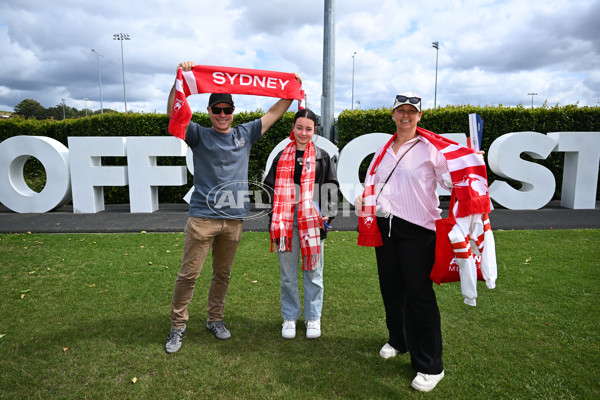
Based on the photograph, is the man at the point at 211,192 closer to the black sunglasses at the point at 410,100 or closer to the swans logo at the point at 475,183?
the black sunglasses at the point at 410,100

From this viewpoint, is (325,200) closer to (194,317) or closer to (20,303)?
(194,317)

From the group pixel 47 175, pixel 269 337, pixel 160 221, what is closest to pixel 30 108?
pixel 47 175

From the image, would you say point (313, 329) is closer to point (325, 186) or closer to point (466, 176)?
point (325, 186)

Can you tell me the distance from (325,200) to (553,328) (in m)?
2.44

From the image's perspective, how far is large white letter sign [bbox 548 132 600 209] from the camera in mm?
9273

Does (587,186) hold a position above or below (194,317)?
above

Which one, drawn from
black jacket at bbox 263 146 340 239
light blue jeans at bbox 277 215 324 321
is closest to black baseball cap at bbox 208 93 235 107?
black jacket at bbox 263 146 340 239

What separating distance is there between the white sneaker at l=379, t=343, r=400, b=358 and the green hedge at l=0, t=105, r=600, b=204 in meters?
7.93

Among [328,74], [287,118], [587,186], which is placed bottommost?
[587,186]

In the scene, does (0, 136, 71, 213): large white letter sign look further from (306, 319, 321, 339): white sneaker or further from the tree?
the tree

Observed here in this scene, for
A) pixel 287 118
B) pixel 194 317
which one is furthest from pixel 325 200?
pixel 287 118

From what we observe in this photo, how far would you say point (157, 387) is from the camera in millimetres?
2676

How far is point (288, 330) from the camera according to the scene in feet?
11.0

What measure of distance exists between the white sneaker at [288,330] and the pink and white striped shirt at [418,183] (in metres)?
1.44
